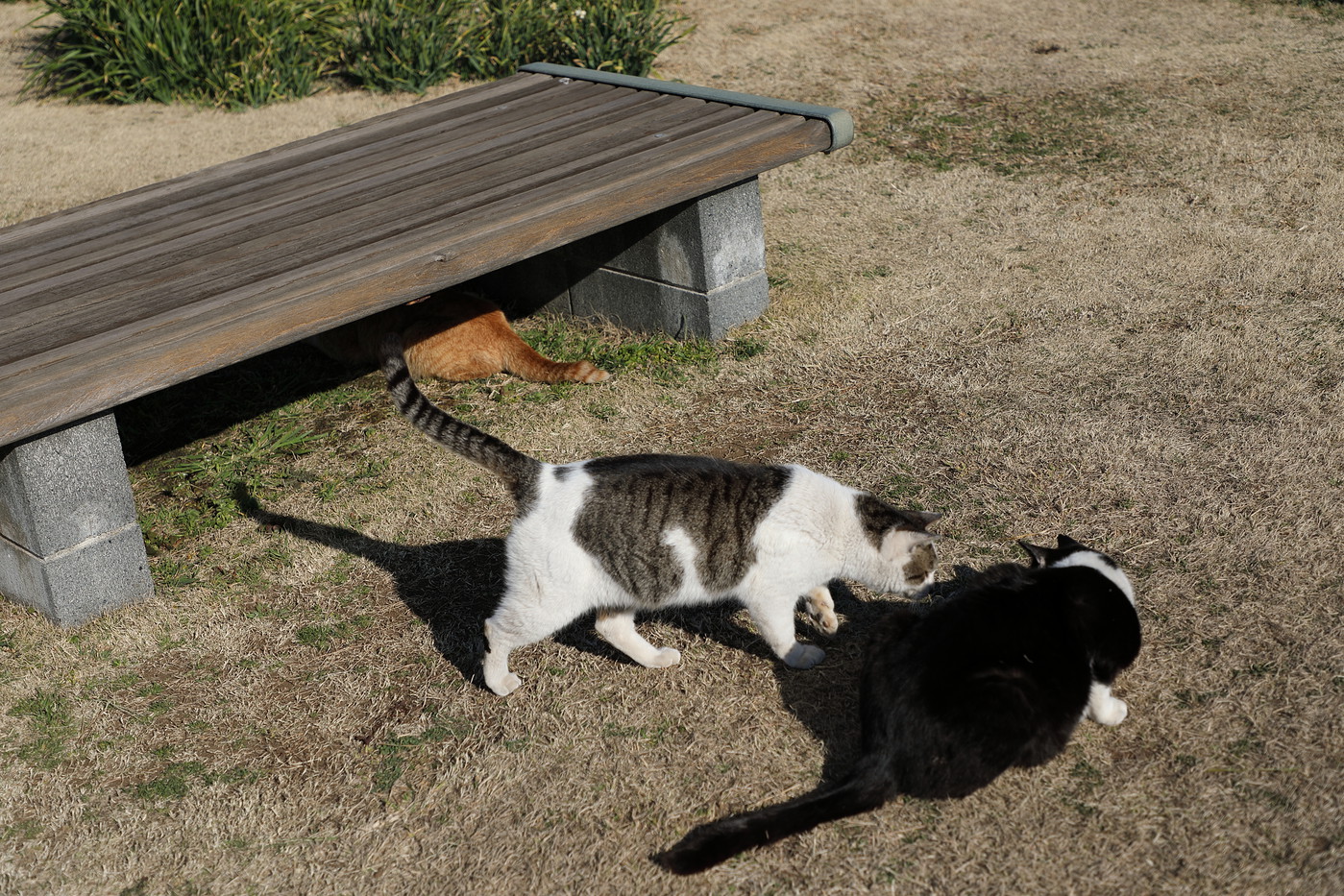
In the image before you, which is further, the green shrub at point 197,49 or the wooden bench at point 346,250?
the green shrub at point 197,49

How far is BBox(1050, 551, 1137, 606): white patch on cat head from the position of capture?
3.14 meters

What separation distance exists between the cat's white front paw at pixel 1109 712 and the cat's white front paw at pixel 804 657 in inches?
29.3

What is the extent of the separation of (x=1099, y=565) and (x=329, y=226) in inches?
114

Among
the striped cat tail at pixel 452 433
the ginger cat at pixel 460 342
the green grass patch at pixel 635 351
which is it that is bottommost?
the green grass patch at pixel 635 351

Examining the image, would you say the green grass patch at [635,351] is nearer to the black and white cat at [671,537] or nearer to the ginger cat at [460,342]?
the ginger cat at [460,342]

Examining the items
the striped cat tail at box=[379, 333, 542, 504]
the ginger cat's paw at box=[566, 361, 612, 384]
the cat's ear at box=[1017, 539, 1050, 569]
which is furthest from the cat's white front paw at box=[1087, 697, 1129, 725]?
the ginger cat's paw at box=[566, 361, 612, 384]

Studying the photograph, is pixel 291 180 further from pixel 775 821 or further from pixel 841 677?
pixel 775 821

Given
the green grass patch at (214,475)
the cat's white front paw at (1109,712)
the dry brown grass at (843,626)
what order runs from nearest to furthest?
the dry brown grass at (843,626) → the cat's white front paw at (1109,712) → the green grass patch at (214,475)

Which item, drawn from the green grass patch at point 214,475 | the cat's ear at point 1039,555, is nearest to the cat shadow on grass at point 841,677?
the cat's ear at point 1039,555

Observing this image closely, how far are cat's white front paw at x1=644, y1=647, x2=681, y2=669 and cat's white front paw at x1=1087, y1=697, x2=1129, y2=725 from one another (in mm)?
1151

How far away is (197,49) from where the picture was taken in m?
9.09

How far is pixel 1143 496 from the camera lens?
4.08m

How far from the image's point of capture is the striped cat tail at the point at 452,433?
3.28 meters

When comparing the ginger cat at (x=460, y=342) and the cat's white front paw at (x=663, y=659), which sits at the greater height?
the ginger cat at (x=460, y=342)
